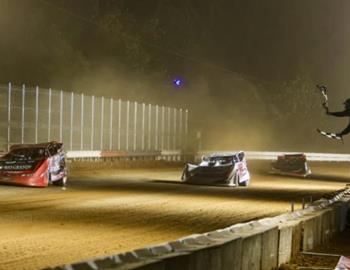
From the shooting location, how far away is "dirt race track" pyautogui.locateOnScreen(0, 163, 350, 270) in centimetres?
1312

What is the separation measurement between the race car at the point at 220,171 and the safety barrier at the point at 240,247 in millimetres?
14905

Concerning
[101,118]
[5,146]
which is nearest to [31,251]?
[5,146]

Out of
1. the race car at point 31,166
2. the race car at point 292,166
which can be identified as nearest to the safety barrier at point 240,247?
the race car at point 31,166

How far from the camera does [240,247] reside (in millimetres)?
9812

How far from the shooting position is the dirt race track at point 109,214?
13.1 m

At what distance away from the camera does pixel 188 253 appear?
792 cm

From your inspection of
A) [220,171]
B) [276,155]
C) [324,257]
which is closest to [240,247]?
[324,257]

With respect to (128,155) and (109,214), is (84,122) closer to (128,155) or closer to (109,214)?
(128,155)

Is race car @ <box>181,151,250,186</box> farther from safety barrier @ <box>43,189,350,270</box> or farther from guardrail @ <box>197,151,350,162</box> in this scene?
guardrail @ <box>197,151,350,162</box>

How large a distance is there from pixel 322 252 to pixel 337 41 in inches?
3526

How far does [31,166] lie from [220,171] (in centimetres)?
880

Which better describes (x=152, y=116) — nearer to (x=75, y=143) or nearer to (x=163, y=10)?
(x=75, y=143)

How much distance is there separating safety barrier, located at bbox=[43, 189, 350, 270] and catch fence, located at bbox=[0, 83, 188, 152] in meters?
24.2

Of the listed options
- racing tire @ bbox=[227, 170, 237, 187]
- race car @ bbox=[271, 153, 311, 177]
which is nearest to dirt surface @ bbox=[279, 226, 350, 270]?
racing tire @ bbox=[227, 170, 237, 187]
